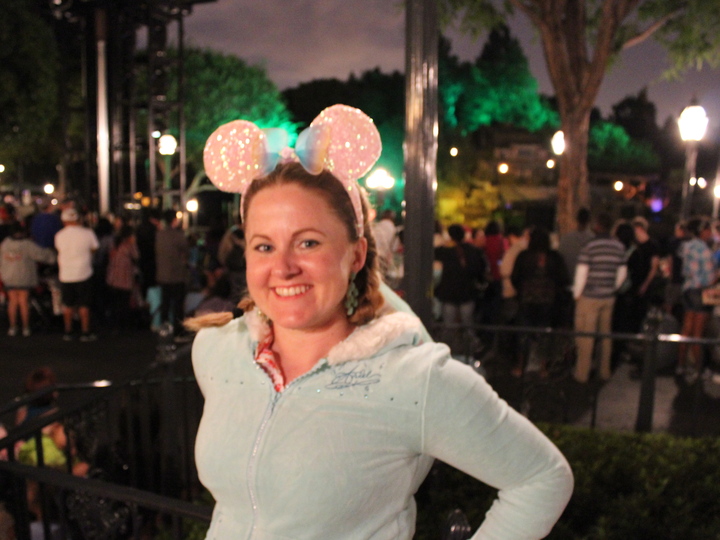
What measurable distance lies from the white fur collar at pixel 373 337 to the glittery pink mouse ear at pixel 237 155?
0.48 m

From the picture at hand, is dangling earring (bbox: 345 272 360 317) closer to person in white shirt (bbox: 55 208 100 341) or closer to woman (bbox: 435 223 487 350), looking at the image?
woman (bbox: 435 223 487 350)

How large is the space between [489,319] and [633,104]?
67.1m

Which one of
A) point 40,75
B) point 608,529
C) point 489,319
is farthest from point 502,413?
point 40,75

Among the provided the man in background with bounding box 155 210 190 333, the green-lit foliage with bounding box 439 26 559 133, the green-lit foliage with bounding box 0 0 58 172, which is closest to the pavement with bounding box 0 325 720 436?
the man in background with bounding box 155 210 190 333

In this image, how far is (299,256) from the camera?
1.53 meters

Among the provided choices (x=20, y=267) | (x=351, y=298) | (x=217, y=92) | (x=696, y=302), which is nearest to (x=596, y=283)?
(x=696, y=302)

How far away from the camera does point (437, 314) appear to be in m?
8.17

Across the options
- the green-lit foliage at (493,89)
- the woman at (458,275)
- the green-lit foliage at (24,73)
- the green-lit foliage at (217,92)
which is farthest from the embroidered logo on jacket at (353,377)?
the green-lit foliage at (493,89)

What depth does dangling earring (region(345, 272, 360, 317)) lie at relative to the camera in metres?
1.67

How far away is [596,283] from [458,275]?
5.17 ft

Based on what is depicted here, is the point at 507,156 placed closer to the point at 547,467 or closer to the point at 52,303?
the point at 52,303

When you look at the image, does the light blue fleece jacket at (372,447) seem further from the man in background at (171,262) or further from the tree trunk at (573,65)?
the tree trunk at (573,65)

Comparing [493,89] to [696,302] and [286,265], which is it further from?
[286,265]

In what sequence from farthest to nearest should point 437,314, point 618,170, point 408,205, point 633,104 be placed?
point 633,104
point 618,170
point 437,314
point 408,205
